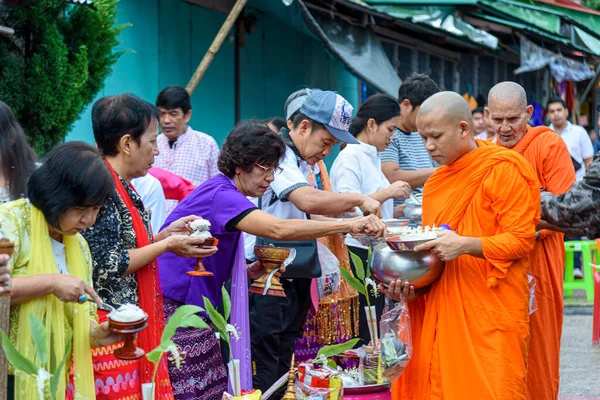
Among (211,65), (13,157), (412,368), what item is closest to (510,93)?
(412,368)

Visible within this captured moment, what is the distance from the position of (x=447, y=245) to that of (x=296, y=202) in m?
0.96

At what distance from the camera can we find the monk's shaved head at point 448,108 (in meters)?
4.38

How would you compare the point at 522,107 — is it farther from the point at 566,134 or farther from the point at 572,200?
the point at 566,134

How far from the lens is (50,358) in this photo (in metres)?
3.19

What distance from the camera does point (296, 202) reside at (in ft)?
15.9

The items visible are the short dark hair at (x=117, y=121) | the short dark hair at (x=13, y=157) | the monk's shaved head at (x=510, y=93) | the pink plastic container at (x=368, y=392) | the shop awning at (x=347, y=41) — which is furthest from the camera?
the shop awning at (x=347, y=41)

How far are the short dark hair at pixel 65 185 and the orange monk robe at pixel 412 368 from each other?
1996mm

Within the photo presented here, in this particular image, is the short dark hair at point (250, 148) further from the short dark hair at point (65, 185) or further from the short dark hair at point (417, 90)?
the short dark hair at point (417, 90)

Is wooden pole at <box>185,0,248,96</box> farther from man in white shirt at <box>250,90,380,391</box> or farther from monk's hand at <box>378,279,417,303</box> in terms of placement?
monk's hand at <box>378,279,417,303</box>

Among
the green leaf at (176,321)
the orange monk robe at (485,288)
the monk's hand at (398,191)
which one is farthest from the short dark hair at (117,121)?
A: the monk's hand at (398,191)

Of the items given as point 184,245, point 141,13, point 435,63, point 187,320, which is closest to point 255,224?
Answer: point 184,245

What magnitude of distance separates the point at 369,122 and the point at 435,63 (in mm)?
6932

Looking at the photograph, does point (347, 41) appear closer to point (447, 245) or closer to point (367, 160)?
point (367, 160)

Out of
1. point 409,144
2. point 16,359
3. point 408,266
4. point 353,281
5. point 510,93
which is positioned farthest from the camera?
point 409,144
